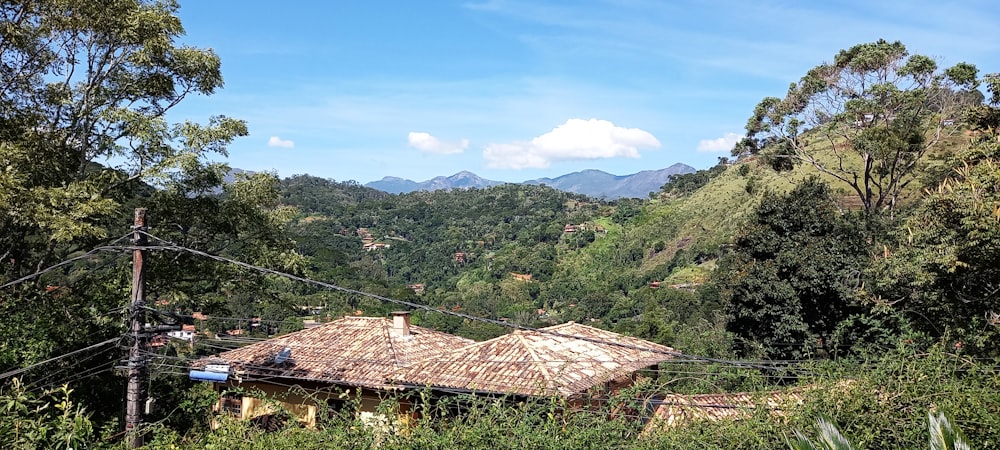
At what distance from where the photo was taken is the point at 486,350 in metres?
12.0

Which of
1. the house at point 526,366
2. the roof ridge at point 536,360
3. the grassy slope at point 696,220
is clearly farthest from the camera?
the grassy slope at point 696,220

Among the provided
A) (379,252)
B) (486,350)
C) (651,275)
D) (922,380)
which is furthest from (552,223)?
(922,380)

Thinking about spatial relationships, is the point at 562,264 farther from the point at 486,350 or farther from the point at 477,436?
the point at 477,436

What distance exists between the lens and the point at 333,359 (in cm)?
1277

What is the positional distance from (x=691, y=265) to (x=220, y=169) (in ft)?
143

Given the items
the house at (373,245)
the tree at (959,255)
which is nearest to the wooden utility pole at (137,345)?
the tree at (959,255)

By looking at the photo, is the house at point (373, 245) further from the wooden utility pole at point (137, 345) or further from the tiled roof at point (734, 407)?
the tiled roof at point (734, 407)

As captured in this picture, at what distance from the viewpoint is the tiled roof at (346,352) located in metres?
11.9

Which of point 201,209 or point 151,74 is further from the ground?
point 151,74

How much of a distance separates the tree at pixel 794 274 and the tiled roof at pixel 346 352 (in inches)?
295

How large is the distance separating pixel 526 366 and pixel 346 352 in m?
4.39

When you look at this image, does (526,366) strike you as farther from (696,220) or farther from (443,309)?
(696,220)

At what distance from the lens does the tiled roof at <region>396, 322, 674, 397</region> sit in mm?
10070

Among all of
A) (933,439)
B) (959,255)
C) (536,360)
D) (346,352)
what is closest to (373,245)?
(346,352)
